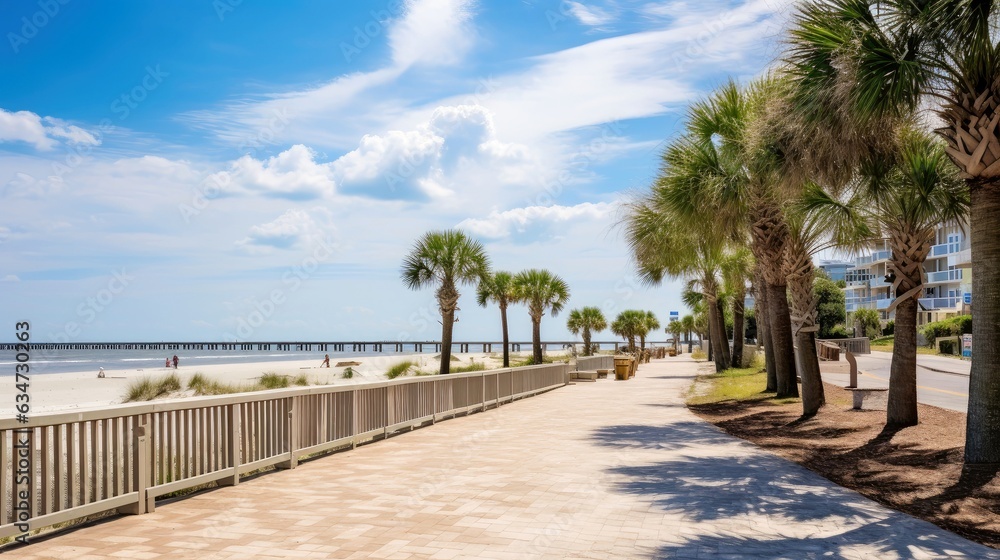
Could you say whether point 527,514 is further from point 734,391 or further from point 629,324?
point 629,324

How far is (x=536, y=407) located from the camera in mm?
19828

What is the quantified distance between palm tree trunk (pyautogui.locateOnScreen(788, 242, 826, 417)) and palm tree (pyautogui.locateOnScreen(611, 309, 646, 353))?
48.9 metres

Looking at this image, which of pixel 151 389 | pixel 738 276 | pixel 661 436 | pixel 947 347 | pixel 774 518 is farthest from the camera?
pixel 947 347

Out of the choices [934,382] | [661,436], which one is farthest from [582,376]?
[661,436]

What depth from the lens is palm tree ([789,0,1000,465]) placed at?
8.91 metres

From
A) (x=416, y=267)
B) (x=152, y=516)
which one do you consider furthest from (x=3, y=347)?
(x=152, y=516)

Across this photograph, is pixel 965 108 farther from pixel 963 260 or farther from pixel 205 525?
pixel 963 260

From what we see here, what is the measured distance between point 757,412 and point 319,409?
10748 millimetres

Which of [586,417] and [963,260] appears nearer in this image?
[586,417]

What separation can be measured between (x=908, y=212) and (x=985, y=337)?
4466 mm

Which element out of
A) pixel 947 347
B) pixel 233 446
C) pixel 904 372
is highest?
pixel 904 372

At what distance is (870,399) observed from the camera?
17.0m

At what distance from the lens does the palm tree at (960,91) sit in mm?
8914

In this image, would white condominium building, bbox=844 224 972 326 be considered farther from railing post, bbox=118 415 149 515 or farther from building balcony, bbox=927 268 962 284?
railing post, bbox=118 415 149 515
